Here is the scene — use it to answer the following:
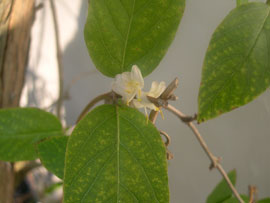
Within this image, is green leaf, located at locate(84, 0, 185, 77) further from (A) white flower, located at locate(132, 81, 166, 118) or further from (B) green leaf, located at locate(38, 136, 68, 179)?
(B) green leaf, located at locate(38, 136, 68, 179)

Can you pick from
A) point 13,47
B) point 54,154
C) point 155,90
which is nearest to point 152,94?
point 155,90

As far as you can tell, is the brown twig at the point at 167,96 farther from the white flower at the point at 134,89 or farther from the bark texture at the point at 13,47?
the bark texture at the point at 13,47

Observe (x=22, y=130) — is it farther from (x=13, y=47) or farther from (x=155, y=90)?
(x=155, y=90)

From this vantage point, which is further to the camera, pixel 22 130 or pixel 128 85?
pixel 22 130

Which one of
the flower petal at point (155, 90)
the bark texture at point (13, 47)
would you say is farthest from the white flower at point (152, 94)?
the bark texture at point (13, 47)

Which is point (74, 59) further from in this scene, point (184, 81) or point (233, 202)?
point (233, 202)

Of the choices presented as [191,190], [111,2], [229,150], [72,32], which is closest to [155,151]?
[111,2]
